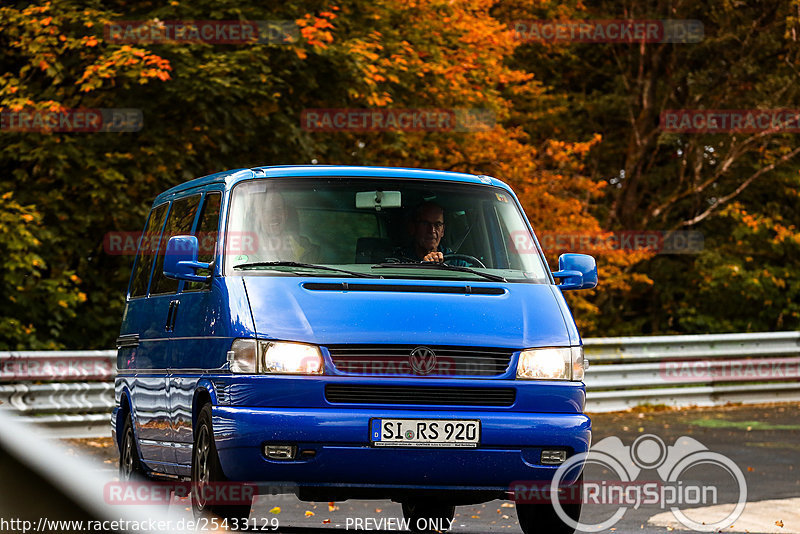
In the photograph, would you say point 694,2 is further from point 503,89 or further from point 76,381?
point 76,381

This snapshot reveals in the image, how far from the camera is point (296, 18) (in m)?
21.3

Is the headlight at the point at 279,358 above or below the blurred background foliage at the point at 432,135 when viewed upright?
above

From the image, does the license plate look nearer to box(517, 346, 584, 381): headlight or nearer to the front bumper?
the front bumper

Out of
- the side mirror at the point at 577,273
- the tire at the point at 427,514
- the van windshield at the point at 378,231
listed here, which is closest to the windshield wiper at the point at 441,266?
the van windshield at the point at 378,231

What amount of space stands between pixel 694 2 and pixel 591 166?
4909 mm

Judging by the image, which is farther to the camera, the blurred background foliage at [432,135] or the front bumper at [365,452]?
the blurred background foliage at [432,135]

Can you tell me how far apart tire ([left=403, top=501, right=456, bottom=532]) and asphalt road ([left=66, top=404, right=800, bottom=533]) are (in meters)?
0.11

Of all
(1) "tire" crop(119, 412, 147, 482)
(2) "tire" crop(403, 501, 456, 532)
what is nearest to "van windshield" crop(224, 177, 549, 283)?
(2) "tire" crop(403, 501, 456, 532)

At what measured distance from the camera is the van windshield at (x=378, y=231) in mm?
7086

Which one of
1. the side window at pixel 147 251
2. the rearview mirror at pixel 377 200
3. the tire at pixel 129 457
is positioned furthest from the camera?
the side window at pixel 147 251

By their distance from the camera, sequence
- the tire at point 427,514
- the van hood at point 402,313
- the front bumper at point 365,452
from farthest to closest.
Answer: the tire at point 427,514 < the van hood at point 402,313 < the front bumper at point 365,452

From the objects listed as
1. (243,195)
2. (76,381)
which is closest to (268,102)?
(76,381)

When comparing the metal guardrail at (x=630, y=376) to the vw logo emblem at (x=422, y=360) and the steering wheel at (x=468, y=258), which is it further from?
the vw logo emblem at (x=422, y=360)

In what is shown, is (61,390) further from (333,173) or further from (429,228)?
(429,228)
